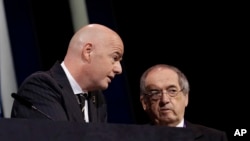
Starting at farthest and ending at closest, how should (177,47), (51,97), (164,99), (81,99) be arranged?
(177,47) → (164,99) → (81,99) → (51,97)

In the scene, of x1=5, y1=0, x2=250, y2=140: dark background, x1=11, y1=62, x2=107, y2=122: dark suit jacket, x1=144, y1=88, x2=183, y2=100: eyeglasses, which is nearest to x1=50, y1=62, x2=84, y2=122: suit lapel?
x1=11, y1=62, x2=107, y2=122: dark suit jacket

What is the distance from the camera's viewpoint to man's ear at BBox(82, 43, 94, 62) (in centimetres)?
146

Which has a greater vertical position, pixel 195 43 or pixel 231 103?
pixel 195 43

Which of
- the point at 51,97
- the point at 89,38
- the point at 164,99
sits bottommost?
the point at 164,99

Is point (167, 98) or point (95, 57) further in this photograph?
point (167, 98)

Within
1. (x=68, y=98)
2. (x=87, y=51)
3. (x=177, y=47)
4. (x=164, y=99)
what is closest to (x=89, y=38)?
(x=87, y=51)

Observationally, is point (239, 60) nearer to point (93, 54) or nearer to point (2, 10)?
point (2, 10)

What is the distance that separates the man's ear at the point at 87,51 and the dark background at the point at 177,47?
1186 millimetres

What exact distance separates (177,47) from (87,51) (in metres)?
1.29

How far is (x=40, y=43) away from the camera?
8.84 ft

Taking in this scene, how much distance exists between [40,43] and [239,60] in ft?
3.12

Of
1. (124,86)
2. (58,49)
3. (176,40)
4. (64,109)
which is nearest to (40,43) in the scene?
(58,49)

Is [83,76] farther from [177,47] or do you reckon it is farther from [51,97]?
[177,47]

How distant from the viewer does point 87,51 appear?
1.47 m
